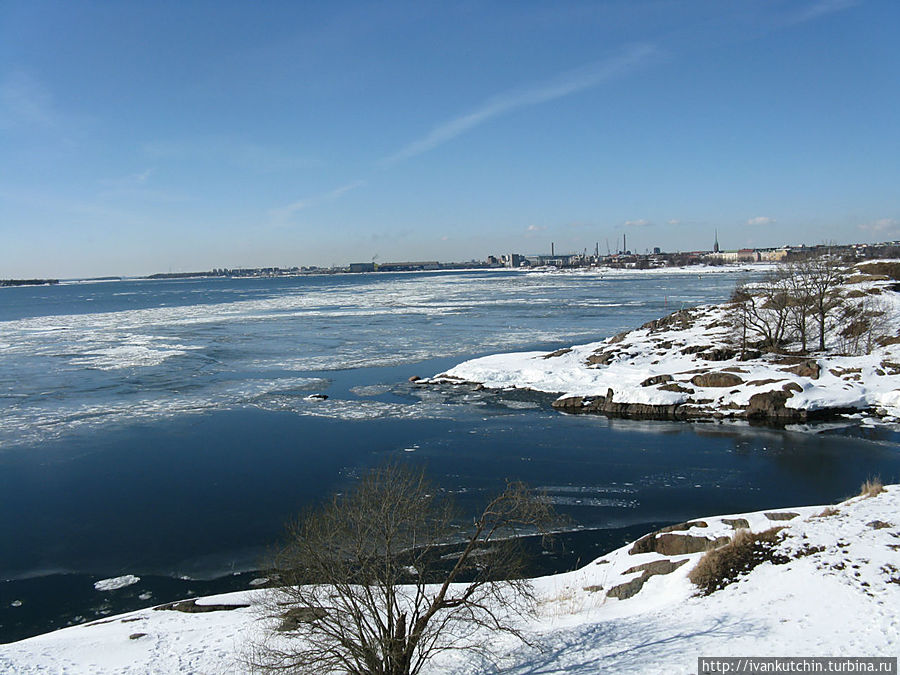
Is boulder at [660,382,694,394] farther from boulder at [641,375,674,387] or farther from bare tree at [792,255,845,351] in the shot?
bare tree at [792,255,845,351]

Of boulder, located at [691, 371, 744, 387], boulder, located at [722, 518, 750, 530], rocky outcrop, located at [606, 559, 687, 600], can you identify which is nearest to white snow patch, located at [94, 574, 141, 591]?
rocky outcrop, located at [606, 559, 687, 600]

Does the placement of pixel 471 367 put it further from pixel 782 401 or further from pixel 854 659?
pixel 854 659

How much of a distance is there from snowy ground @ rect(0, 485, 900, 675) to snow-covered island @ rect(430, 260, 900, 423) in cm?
A: 1444

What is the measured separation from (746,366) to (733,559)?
20658 mm

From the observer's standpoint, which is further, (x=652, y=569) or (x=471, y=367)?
(x=471, y=367)

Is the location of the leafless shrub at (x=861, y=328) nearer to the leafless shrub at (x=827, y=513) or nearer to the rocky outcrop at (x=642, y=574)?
the leafless shrub at (x=827, y=513)

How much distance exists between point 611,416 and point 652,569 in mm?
14556

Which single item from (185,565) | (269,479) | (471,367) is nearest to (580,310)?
(471,367)

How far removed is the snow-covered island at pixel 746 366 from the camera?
25.8m

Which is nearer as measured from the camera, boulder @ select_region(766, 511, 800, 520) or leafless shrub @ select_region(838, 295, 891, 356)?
boulder @ select_region(766, 511, 800, 520)

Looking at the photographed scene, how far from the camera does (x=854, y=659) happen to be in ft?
26.4

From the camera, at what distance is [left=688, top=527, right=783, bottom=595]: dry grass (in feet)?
35.5

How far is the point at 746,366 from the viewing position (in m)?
29.7

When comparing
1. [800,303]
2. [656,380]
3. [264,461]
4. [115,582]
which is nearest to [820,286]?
[800,303]
